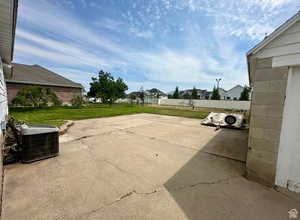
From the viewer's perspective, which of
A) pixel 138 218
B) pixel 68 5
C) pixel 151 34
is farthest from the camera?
pixel 151 34

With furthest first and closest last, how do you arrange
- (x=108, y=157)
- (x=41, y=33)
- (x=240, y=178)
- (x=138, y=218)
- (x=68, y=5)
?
(x=41, y=33) < (x=68, y=5) < (x=108, y=157) < (x=240, y=178) < (x=138, y=218)

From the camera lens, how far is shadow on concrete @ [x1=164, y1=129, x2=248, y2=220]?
70.8 inches

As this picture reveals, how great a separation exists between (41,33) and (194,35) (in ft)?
36.4

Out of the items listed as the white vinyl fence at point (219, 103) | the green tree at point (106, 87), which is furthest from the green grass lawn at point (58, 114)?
the white vinyl fence at point (219, 103)

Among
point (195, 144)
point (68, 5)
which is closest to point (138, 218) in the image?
point (195, 144)

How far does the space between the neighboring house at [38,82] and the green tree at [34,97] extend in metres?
2.93

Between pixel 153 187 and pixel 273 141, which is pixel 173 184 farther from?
pixel 273 141

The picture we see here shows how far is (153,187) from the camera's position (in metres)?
2.24

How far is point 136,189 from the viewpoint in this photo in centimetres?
217

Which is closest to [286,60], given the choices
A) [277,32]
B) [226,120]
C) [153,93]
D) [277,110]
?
[277,32]

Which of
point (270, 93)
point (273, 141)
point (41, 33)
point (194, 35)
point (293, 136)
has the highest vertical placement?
point (194, 35)

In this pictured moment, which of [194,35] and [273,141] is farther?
[194,35]

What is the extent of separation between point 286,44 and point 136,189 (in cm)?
351

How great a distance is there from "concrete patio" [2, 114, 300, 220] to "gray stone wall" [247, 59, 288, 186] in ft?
1.07
